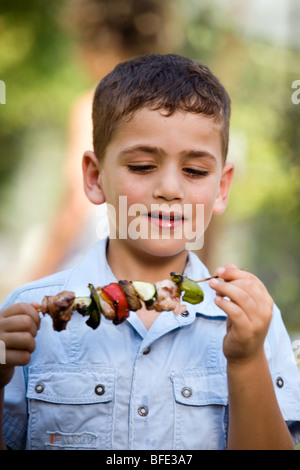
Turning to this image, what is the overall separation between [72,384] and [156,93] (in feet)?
3.04

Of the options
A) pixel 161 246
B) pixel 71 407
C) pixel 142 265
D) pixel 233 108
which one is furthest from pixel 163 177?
pixel 233 108

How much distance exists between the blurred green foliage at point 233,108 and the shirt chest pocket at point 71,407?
20.2 ft

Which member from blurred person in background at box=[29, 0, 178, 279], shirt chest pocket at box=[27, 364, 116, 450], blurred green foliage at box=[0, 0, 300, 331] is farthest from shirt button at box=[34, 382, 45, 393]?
blurred green foliage at box=[0, 0, 300, 331]

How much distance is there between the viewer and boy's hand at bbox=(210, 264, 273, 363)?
1.65 meters

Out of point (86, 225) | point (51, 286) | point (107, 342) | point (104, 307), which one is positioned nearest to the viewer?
point (104, 307)

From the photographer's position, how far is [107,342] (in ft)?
6.27

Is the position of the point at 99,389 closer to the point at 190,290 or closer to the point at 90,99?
the point at 190,290

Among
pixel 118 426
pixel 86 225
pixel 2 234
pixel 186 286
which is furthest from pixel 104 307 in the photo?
pixel 2 234

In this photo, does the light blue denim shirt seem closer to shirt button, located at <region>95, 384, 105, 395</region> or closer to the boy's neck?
shirt button, located at <region>95, 384, 105, 395</region>

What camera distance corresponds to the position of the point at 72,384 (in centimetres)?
185

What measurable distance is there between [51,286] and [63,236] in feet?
6.95

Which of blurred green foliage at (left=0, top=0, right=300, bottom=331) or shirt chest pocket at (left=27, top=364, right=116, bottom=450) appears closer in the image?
shirt chest pocket at (left=27, top=364, right=116, bottom=450)

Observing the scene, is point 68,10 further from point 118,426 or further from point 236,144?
point 118,426

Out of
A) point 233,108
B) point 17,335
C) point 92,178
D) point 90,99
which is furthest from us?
point 233,108
